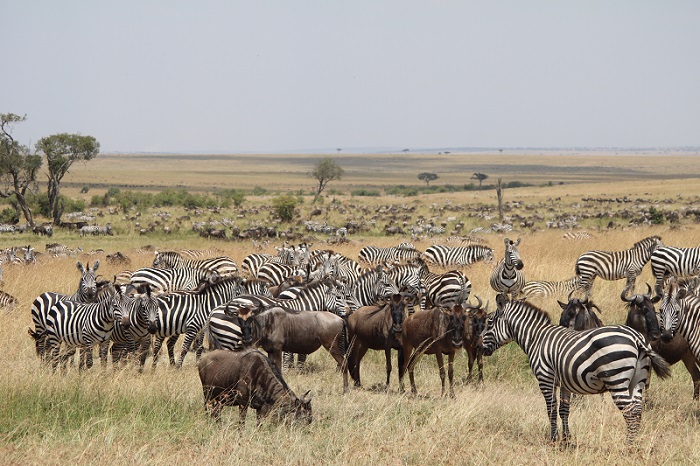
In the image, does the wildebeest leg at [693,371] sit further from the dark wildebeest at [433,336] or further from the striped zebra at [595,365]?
the dark wildebeest at [433,336]

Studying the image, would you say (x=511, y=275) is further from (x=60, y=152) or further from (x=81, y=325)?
(x=60, y=152)

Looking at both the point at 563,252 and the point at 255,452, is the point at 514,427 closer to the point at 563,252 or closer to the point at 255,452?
the point at 255,452

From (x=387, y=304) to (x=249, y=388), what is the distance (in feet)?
10.5

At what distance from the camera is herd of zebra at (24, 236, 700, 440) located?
24.8ft

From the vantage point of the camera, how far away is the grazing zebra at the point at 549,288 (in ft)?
52.2

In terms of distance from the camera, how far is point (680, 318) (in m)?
9.43

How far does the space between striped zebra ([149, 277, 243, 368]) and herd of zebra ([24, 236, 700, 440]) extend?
0.02 m

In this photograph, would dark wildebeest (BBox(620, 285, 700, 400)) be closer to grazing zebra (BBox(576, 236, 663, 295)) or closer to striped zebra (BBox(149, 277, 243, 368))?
striped zebra (BBox(149, 277, 243, 368))

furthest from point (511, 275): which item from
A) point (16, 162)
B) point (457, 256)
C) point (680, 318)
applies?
point (16, 162)

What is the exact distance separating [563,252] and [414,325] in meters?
14.6

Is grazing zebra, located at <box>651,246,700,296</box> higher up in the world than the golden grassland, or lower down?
higher up

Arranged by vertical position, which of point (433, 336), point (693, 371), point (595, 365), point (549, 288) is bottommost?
point (549, 288)

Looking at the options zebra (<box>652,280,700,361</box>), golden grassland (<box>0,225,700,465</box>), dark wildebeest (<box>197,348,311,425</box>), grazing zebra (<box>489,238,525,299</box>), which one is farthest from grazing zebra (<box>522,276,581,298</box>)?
dark wildebeest (<box>197,348,311,425</box>)

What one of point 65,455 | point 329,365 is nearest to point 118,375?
point 65,455
